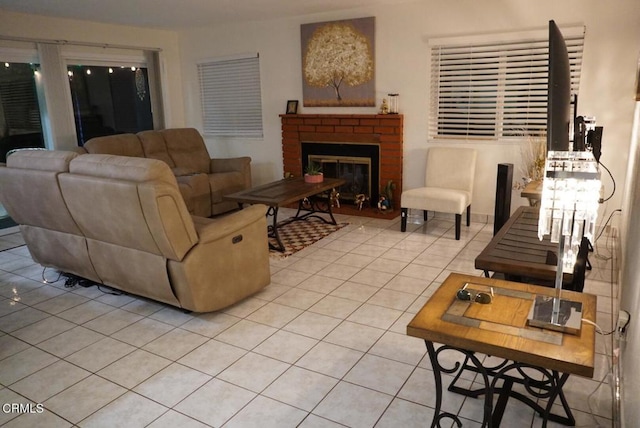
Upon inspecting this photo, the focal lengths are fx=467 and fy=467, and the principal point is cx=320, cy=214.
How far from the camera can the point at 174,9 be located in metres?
5.21

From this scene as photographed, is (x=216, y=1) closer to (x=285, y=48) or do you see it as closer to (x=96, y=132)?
(x=285, y=48)

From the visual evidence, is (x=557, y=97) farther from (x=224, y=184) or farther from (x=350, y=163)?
(x=224, y=184)

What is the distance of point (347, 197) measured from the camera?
19.9 feet

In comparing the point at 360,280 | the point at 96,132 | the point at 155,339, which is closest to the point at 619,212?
the point at 360,280

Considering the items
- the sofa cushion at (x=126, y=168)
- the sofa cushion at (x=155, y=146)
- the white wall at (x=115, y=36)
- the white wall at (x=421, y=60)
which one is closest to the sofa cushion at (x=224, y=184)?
the sofa cushion at (x=155, y=146)

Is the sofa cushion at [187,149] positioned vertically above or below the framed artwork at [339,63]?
below

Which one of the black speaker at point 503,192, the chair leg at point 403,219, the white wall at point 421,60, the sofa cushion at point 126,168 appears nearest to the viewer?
the sofa cushion at point 126,168

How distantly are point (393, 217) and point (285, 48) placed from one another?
2.61 m

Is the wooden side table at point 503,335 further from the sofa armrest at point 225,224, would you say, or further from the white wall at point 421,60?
the white wall at point 421,60

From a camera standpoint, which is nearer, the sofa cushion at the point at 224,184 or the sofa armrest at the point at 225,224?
the sofa armrest at the point at 225,224

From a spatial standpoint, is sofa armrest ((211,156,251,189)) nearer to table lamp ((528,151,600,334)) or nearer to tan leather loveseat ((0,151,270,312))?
tan leather loveseat ((0,151,270,312))

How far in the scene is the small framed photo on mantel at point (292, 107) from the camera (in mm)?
6141

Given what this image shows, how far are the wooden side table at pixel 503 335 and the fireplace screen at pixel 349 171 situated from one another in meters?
3.85

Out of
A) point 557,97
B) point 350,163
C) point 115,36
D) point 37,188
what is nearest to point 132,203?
point 37,188
